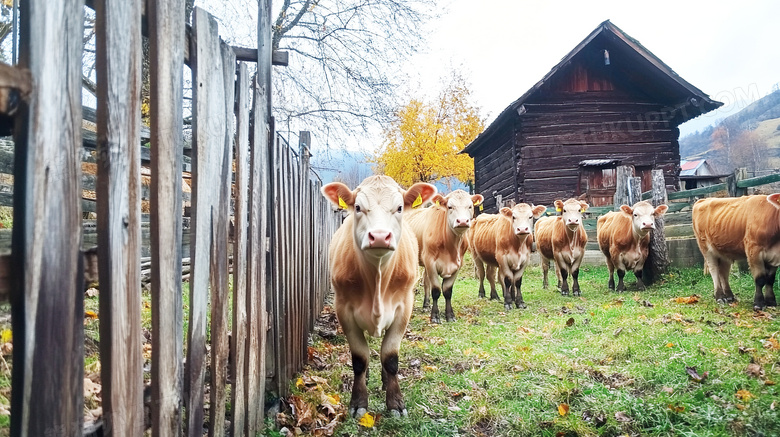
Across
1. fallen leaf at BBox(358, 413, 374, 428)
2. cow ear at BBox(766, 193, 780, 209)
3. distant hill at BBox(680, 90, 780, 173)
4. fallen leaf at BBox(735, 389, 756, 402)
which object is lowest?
fallen leaf at BBox(358, 413, 374, 428)

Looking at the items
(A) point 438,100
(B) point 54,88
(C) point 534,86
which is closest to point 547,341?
(B) point 54,88

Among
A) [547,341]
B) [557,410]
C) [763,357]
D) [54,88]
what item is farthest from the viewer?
[547,341]

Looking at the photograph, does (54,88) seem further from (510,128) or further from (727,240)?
(510,128)

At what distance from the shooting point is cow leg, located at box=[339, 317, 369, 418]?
144 inches

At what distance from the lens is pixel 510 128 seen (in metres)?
18.0

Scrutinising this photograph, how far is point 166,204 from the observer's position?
5.39 ft

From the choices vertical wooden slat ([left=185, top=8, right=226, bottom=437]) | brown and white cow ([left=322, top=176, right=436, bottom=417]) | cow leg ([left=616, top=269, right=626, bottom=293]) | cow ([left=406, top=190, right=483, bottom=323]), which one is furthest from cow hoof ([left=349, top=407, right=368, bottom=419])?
cow leg ([left=616, top=269, right=626, bottom=293])

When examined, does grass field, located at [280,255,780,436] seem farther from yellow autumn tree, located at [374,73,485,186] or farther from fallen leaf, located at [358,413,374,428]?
yellow autumn tree, located at [374,73,485,186]

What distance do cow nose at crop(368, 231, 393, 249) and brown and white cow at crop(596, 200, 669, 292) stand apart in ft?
24.8

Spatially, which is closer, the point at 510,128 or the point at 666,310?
the point at 666,310

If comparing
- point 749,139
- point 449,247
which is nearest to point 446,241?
point 449,247

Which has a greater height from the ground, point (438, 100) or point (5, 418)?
point (438, 100)

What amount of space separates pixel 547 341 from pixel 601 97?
13.9 m

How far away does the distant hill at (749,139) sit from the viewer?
246 feet
